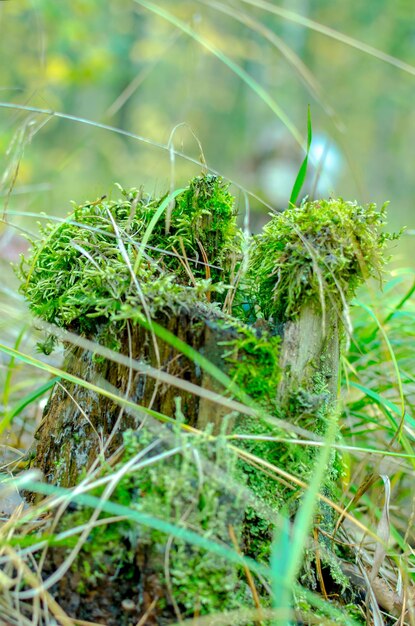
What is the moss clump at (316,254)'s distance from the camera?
1249mm

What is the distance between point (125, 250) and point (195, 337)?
1.02ft

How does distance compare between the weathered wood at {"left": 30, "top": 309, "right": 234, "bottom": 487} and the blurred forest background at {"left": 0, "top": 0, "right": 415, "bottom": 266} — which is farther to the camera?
the blurred forest background at {"left": 0, "top": 0, "right": 415, "bottom": 266}

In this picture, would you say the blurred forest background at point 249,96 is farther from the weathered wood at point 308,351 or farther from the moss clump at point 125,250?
the weathered wood at point 308,351

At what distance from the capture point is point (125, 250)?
1.35m

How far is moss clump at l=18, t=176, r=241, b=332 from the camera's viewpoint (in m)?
1.34

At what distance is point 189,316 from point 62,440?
1.57 feet

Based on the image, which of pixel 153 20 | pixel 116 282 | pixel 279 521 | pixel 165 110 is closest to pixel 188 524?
pixel 279 521

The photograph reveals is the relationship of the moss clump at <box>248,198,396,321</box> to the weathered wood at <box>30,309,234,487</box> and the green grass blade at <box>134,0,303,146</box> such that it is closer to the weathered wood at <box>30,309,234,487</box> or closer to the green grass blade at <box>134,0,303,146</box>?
the weathered wood at <box>30,309,234,487</box>

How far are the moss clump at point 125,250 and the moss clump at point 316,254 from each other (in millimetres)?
136

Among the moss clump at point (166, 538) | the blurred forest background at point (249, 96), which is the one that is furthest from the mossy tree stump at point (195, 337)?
the blurred forest background at point (249, 96)

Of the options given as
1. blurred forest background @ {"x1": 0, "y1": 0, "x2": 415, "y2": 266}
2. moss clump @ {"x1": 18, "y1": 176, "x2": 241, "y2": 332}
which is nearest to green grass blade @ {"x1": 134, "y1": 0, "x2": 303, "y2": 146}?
moss clump @ {"x1": 18, "y1": 176, "x2": 241, "y2": 332}

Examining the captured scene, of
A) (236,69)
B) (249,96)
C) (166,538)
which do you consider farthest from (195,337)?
(249,96)

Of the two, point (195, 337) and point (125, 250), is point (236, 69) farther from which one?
point (195, 337)

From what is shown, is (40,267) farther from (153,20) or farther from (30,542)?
(153,20)
